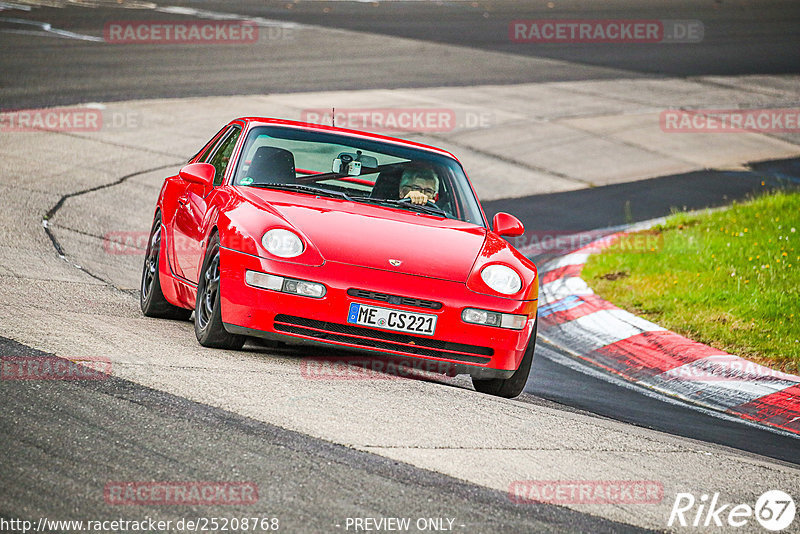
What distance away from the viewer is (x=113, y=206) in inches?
468

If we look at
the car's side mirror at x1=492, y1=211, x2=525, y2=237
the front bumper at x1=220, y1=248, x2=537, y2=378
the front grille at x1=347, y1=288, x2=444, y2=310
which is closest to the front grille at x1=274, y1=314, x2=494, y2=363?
the front bumper at x1=220, y1=248, x2=537, y2=378

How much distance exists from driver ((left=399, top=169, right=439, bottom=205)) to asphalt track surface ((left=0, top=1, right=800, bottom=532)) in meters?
Result: 1.46

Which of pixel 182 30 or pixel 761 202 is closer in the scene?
pixel 761 202

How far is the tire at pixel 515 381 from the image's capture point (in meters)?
6.34

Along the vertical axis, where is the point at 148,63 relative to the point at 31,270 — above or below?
above

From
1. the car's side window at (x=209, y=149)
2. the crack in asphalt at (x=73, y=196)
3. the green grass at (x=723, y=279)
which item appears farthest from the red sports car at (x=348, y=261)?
the green grass at (x=723, y=279)

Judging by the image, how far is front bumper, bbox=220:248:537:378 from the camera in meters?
5.86

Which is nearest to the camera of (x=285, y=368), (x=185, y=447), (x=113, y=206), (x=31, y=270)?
(x=185, y=447)

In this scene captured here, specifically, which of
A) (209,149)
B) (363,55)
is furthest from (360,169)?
(363,55)

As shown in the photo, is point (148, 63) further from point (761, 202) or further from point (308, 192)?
point (308, 192)

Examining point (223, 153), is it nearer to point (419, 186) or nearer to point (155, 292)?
point (155, 292)

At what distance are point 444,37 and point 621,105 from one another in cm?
832

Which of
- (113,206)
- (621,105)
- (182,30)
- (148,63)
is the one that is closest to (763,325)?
(113,206)

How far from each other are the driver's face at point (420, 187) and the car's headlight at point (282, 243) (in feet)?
4.58
